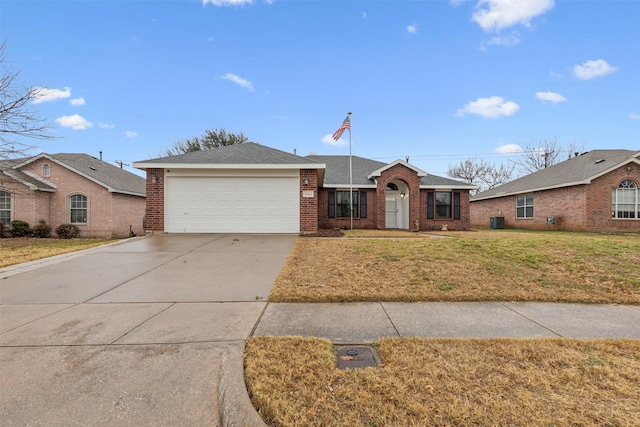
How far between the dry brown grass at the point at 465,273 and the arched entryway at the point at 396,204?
31.2 ft

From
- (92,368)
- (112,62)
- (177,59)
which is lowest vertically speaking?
(92,368)

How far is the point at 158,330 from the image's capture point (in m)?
3.10

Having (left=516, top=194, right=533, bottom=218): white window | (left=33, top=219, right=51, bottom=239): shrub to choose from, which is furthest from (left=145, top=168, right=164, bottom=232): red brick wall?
(left=516, top=194, right=533, bottom=218): white window

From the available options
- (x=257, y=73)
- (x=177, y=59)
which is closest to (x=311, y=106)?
(x=257, y=73)

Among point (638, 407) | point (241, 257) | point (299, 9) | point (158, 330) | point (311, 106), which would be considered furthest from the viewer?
point (311, 106)

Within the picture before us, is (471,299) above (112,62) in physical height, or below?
below

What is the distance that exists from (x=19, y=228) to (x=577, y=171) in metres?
33.3

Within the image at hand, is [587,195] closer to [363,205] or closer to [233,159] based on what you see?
[363,205]

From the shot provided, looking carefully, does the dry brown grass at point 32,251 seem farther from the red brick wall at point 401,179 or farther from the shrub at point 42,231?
the red brick wall at point 401,179

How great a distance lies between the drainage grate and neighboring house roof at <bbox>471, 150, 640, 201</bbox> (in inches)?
784

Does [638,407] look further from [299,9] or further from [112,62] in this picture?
[112,62]

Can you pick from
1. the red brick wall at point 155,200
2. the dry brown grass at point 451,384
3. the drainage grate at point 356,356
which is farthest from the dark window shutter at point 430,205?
the drainage grate at point 356,356

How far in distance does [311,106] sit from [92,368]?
770 inches

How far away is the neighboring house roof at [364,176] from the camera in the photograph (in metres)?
16.1
